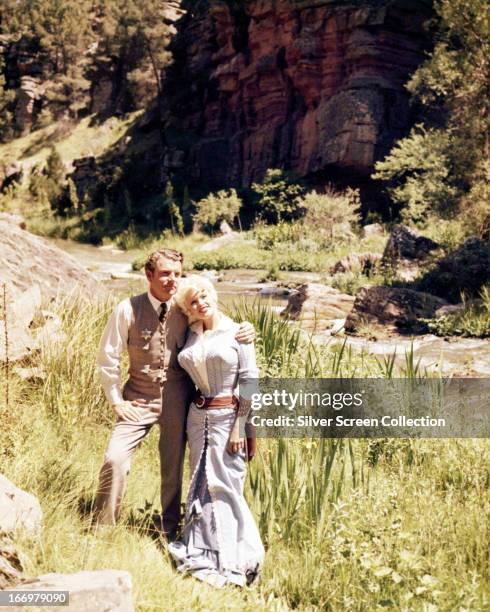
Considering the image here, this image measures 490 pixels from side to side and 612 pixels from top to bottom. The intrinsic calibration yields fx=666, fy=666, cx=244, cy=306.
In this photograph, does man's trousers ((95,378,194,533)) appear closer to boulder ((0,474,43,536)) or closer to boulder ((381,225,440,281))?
boulder ((0,474,43,536))

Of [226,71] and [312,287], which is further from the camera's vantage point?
[226,71]

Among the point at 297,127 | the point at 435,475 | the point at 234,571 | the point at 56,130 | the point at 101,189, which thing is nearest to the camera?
the point at 234,571

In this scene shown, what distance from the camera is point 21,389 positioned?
5.66 meters

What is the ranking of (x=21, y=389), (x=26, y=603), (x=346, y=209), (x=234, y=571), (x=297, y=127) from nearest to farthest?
(x=26, y=603), (x=234, y=571), (x=21, y=389), (x=346, y=209), (x=297, y=127)

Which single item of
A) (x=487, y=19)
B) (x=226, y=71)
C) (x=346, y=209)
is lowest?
(x=346, y=209)

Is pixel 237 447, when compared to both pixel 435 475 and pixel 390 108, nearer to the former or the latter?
pixel 435 475

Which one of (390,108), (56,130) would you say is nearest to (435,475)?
(390,108)

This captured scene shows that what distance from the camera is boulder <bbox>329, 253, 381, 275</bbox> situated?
17.7 meters

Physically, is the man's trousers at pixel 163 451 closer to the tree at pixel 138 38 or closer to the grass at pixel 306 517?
the grass at pixel 306 517

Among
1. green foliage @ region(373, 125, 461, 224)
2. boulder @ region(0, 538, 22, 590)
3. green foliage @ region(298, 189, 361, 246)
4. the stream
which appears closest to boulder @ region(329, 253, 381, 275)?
the stream

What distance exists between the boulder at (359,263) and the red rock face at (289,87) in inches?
424

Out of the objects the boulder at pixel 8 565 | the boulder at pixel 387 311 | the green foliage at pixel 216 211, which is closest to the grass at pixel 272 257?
the green foliage at pixel 216 211

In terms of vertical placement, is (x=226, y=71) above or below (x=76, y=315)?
above

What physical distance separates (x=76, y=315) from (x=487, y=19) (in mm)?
12159
